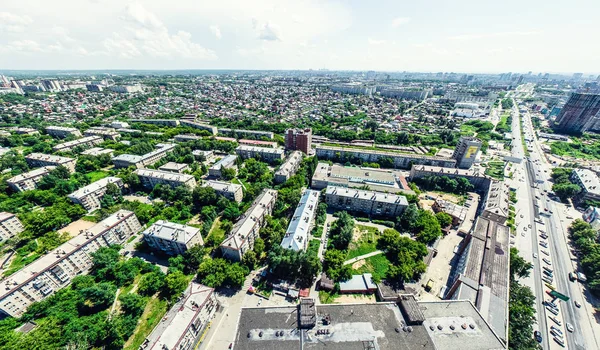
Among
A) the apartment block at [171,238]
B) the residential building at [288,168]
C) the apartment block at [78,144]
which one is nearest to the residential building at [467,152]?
the residential building at [288,168]

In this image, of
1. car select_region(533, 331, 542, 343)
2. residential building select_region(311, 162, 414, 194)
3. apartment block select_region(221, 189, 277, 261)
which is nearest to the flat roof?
apartment block select_region(221, 189, 277, 261)

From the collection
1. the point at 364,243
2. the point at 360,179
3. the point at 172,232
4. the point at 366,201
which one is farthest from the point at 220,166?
the point at 364,243

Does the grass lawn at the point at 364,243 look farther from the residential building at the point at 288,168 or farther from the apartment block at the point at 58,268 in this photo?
the apartment block at the point at 58,268

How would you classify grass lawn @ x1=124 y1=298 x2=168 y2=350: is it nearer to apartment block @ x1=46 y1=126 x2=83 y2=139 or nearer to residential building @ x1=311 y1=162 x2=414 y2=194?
residential building @ x1=311 y1=162 x2=414 y2=194

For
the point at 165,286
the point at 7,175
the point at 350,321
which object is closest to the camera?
the point at 350,321

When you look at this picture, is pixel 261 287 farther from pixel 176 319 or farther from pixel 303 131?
pixel 303 131

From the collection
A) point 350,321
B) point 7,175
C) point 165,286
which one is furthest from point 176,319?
point 7,175

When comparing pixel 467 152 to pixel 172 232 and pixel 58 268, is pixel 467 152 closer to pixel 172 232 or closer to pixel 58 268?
pixel 172 232
